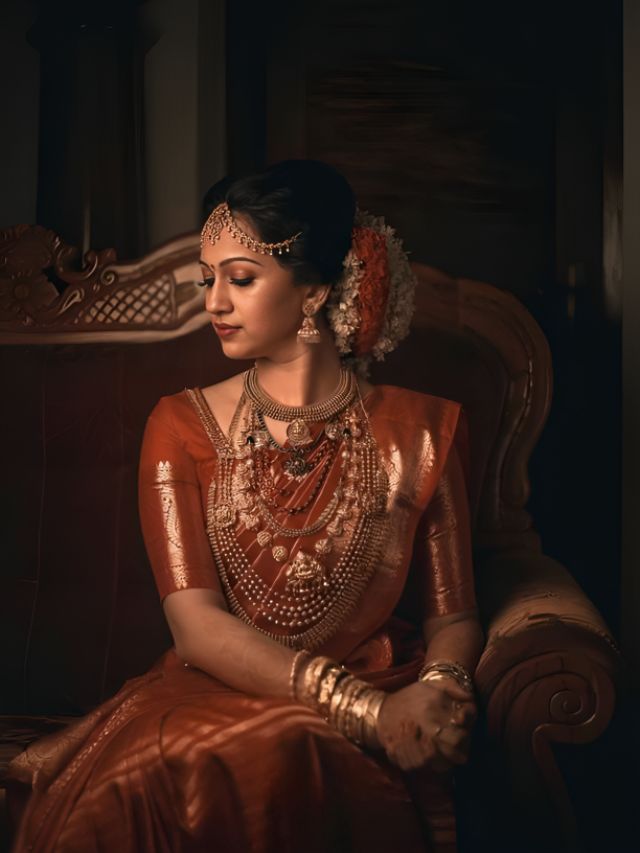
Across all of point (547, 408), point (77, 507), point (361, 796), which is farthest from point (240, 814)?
point (547, 408)

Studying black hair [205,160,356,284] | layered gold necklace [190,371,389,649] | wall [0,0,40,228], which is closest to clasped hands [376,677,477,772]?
layered gold necklace [190,371,389,649]

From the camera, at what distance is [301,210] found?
2090mm

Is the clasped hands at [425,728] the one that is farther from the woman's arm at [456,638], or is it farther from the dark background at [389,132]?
the dark background at [389,132]

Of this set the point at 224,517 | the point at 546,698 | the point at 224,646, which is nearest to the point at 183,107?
the point at 224,517

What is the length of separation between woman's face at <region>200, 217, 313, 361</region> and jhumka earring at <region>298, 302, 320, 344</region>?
2cm

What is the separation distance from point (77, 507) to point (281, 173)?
93 centimetres

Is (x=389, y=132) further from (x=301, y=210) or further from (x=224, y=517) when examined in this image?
(x=224, y=517)

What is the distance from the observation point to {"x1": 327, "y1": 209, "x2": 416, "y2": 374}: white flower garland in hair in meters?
2.16

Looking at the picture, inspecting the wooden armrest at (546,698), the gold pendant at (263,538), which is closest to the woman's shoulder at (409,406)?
the gold pendant at (263,538)

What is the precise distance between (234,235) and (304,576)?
62 centimetres

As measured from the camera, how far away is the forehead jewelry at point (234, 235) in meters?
2.08

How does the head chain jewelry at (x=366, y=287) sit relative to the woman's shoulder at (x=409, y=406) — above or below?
above

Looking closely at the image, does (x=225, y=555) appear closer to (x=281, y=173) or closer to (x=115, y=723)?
(x=115, y=723)

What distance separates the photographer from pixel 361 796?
1.90 m
